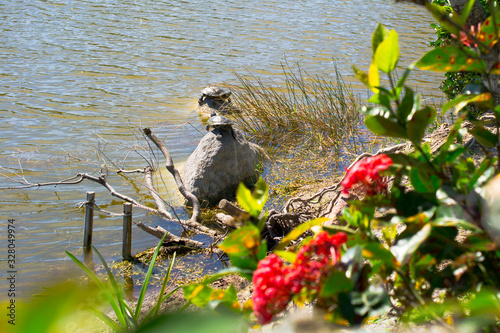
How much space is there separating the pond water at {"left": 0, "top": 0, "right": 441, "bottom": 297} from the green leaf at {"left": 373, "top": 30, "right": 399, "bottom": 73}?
11.2 ft

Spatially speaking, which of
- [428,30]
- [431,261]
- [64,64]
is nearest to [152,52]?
[64,64]

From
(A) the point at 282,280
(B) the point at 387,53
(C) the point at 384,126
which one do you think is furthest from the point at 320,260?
(B) the point at 387,53

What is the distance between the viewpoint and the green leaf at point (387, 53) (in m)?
0.94

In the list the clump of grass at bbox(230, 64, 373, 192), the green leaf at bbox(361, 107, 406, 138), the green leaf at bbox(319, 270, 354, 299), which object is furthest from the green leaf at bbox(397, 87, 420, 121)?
the clump of grass at bbox(230, 64, 373, 192)

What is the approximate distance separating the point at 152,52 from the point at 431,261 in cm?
1142

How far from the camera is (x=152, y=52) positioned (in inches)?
454

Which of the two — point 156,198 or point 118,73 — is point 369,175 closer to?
point 156,198

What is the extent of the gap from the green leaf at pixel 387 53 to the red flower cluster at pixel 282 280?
16.4 inches

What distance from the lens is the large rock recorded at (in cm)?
511

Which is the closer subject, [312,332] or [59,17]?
[312,332]

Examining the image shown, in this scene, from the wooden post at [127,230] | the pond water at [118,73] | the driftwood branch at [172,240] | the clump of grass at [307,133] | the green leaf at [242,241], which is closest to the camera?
the green leaf at [242,241]

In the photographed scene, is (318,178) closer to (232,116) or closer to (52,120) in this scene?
(232,116)

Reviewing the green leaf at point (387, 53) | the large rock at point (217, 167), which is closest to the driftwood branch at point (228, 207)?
the large rock at point (217, 167)

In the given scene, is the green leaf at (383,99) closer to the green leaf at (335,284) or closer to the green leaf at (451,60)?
the green leaf at (451,60)
